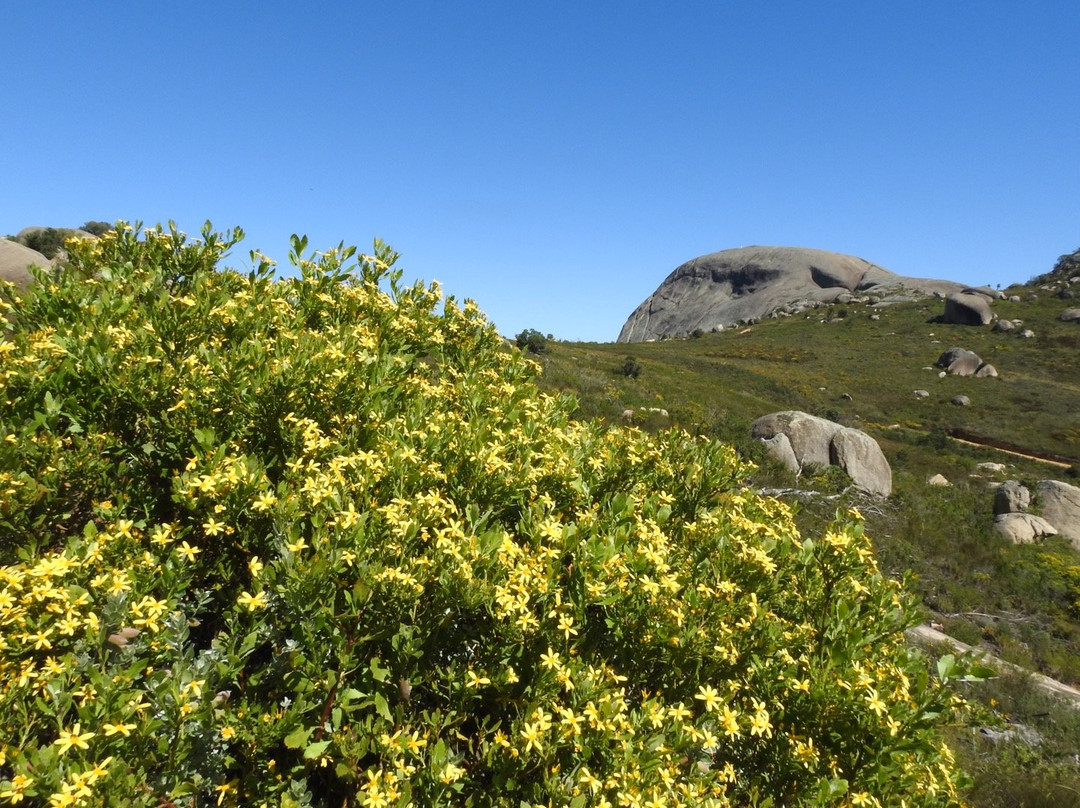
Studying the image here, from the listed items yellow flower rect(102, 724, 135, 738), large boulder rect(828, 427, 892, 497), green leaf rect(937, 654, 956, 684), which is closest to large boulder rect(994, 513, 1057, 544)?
large boulder rect(828, 427, 892, 497)

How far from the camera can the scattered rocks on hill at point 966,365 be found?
51.5 metres

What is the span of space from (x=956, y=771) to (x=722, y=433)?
22.8 m

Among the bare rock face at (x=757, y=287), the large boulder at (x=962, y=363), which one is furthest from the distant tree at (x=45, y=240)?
the bare rock face at (x=757, y=287)

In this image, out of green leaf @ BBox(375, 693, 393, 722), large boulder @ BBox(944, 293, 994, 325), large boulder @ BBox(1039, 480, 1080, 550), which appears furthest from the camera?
large boulder @ BBox(944, 293, 994, 325)

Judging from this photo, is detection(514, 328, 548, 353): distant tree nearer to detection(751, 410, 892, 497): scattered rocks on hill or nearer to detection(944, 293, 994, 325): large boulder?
detection(751, 410, 892, 497): scattered rocks on hill

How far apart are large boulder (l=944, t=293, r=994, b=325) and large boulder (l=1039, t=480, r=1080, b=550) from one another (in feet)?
158

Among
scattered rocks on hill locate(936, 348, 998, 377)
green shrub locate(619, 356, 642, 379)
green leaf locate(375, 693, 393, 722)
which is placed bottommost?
green leaf locate(375, 693, 393, 722)

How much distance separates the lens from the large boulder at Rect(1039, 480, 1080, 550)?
23502 millimetres

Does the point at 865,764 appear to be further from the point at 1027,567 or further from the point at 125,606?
the point at 1027,567

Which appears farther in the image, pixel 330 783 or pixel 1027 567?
pixel 1027 567

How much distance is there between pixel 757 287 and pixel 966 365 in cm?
6101

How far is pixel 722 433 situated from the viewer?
25906mm

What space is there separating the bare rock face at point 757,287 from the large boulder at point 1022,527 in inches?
2687

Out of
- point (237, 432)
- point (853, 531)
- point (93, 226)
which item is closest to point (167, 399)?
point (237, 432)
